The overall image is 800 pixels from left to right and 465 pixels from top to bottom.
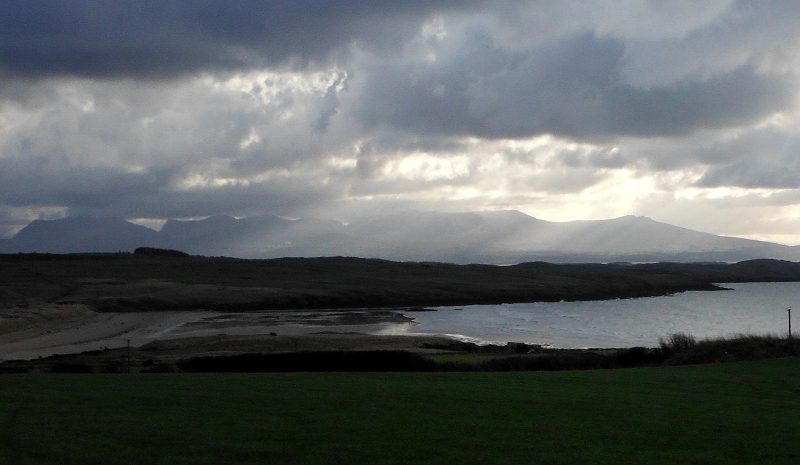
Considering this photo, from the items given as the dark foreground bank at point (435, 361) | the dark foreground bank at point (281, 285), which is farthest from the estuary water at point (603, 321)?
the dark foreground bank at point (435, 361)

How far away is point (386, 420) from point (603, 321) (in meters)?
57.9

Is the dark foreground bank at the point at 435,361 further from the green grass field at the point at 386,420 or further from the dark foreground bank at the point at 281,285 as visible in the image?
the dark foreground bank at the point at 281,285

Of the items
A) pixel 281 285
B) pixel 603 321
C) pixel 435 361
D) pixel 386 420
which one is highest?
pixel 281 285

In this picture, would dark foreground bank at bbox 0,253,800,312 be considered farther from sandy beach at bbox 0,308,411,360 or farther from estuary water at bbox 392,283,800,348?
estuary water at bbox 392,283,800,348

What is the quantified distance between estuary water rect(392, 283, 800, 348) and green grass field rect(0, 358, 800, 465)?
29.9 metres

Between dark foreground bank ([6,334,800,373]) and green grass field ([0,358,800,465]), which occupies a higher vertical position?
green grass field ([0,358,800,465])

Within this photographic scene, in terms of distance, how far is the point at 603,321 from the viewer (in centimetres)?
6569

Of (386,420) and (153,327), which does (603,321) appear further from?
(386,420)

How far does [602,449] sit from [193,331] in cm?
4527

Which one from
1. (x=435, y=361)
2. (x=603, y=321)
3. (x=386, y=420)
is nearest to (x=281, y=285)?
(x=603, y=321)

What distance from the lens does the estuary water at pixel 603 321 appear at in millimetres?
50812

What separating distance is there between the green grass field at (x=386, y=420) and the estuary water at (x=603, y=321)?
2994cm

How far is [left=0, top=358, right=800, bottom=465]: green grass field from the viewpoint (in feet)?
29.9

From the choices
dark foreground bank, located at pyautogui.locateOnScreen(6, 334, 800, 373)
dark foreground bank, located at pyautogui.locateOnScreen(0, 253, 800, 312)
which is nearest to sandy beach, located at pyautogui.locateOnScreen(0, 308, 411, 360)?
dark foreground bank, located at pyautogui.locateOnScreen(0, 253, 800, 312)
